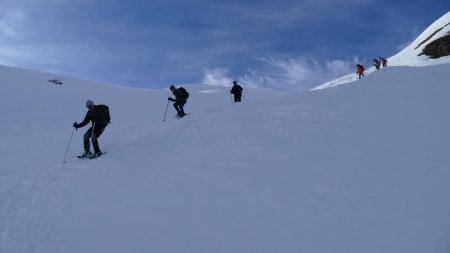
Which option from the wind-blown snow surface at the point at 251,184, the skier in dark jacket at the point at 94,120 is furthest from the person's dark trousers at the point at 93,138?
the wind-blown snow surface at the point at 251,184

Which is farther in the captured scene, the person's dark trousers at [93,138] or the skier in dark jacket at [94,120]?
the skier in dark jacket at [94,120]

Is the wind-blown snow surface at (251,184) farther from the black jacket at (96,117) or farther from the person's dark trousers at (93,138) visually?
the black jacket at (96,117)

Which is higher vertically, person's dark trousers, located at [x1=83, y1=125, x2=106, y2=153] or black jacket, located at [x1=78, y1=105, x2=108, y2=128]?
black jacket, located at [x1=78, y1=105, x2=108, y2=128]

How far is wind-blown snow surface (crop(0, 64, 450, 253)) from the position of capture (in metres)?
6.00

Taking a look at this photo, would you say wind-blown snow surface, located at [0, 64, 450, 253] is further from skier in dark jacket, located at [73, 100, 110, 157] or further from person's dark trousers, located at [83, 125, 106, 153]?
skier in dark jacket, located at [73, 100, 110, 157]

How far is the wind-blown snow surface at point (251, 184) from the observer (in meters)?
6.00

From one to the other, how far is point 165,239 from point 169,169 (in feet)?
11.1

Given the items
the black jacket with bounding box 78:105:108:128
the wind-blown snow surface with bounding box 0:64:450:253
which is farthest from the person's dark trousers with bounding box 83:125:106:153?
the wind-blown snow surface with bounding box 0:64:450:253

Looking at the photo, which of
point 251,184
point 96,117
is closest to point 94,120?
point 96,117

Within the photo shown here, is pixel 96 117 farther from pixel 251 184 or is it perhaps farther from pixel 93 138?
pixel 251 184

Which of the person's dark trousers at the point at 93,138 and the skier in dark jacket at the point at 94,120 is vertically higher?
the skier in dark jacket at the point at 94,120

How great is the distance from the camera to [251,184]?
7840 mm

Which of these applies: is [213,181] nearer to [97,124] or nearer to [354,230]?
[354,230]

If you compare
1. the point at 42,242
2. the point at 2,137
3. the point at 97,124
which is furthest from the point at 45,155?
the point at 42,242
